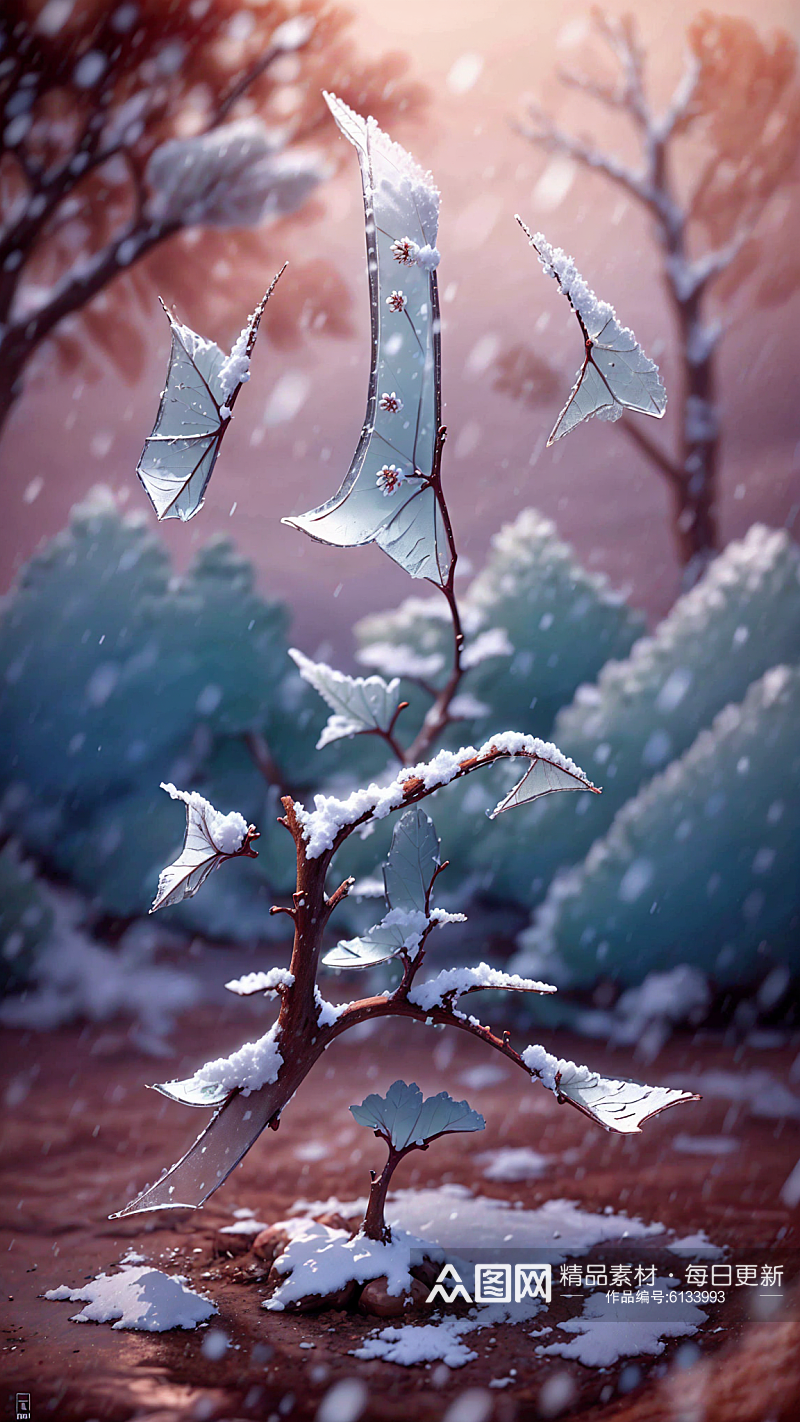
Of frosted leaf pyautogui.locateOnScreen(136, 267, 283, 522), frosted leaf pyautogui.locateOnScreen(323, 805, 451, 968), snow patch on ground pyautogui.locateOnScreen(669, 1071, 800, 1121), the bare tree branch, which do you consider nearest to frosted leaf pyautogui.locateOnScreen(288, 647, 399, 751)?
frosted leaf pyautogui.locateOnScreen(323, 805, 451, 968)

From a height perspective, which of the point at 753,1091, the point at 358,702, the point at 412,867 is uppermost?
the point at 358,702

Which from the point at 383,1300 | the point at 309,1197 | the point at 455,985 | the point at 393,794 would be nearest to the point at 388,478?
the point at 393,794

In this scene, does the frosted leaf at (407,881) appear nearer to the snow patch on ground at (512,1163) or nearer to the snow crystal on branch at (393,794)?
the snow crystal on branch at (393,794)

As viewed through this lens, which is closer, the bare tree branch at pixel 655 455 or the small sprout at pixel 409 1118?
the small sprout at pixel 409 1118

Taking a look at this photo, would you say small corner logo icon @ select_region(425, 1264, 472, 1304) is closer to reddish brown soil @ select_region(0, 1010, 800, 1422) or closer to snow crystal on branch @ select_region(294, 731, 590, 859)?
reddish brown soil @ select_region(0, 1010, 800, 1422)

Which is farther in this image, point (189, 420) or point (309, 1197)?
point (309, 1197)

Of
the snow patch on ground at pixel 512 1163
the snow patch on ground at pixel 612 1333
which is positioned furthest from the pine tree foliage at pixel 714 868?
the snow patch on ground at pixel 612 1333

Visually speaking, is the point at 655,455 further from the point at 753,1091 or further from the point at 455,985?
the point at 455,985
